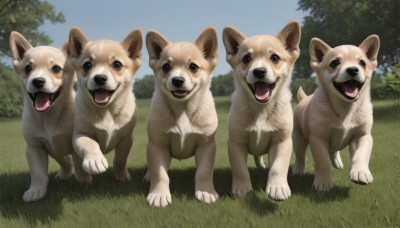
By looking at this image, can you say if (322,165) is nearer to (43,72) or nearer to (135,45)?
(135,45)

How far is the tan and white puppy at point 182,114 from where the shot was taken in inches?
163

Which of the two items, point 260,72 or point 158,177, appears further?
point 158,177

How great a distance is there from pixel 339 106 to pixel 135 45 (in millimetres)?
2559

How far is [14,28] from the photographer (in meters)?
23.8

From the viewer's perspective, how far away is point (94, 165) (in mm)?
3826

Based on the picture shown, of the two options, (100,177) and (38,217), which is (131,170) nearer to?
(100,177)

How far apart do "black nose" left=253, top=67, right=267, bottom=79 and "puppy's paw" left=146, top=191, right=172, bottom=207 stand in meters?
1.64

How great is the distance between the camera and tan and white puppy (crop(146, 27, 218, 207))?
413 cm

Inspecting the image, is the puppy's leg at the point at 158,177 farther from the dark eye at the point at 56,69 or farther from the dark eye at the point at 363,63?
the dark eye at the point at 363,63

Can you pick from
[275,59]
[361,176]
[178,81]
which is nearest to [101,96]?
[178,81]

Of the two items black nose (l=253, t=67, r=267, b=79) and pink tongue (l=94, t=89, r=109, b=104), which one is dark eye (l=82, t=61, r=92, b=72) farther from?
black nose (l=253, t=67, r=267, b=79)

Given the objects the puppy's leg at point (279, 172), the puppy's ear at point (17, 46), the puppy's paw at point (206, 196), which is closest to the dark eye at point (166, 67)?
the puppy's paw at point (206, 196)

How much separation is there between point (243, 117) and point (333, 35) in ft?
73.5

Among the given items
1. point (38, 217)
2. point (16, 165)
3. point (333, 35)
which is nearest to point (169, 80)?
point (38, 217)
